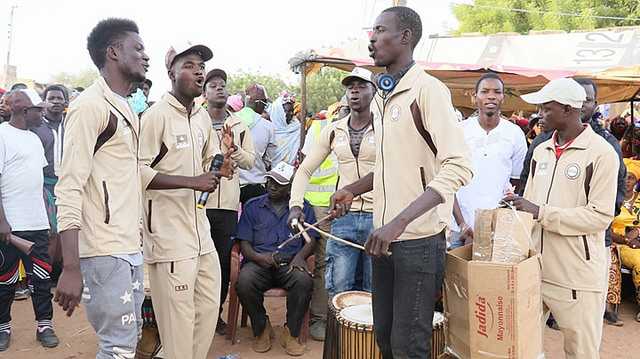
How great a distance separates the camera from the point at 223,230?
5.20 metres

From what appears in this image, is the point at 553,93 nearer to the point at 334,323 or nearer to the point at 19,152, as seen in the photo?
the point at 334,323

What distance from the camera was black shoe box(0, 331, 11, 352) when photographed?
5.08m

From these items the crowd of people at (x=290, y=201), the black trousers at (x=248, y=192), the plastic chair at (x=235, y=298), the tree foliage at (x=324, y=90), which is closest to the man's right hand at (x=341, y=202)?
the crowd of people at (x=290, y=201)

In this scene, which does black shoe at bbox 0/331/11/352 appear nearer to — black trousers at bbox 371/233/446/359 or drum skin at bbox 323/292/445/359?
drum skin at bbox 323/292/445/359

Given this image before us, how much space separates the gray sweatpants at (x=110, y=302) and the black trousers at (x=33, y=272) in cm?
242

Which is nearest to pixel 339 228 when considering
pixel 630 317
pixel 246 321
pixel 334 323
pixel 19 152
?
pixel 334 323

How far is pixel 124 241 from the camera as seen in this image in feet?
10.0

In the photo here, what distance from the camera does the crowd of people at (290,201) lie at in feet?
9.38

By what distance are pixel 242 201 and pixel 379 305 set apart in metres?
3.31

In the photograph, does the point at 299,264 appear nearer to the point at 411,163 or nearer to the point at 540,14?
the point at 411,163

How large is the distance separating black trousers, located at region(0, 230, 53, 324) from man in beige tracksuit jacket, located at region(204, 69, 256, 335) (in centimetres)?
148

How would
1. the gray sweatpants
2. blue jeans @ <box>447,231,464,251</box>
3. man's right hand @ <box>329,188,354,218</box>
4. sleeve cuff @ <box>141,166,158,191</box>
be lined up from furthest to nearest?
blue jeans @ <box>447,231,464,251</box>
sleeve cuff @ <box>141,166,158,191</box>
man's right hand @ <box>329,188,354,218</box>
the gray sweatpants

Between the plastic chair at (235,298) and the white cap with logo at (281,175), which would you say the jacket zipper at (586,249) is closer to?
the plastic chair at (235,298)

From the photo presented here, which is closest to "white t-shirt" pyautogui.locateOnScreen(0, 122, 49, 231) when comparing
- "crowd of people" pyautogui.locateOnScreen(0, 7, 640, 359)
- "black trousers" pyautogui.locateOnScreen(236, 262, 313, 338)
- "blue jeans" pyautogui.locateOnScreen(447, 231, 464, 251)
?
"crowd of people" pyautogui.locateOnScreen(0, 7, 640, 359)
